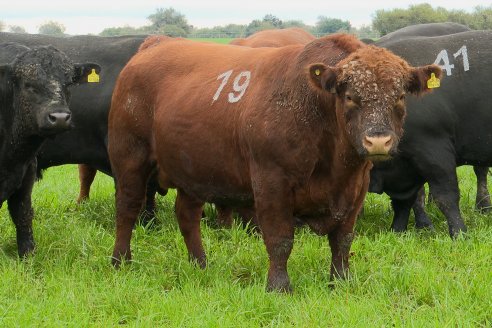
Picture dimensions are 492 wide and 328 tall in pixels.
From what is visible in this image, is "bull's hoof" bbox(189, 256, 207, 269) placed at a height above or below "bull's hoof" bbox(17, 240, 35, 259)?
above

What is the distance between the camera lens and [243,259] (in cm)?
586

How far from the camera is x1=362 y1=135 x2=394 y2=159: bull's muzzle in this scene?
14.1ft

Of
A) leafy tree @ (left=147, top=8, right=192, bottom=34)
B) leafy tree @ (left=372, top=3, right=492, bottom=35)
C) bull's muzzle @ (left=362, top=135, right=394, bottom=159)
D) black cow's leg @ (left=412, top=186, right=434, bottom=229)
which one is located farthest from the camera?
leafy tree @ (left=147, top=8, right=192, bottom=34)

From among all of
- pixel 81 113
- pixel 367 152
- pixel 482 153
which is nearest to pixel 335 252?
pixel 367 152

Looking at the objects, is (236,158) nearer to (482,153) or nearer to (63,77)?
(63,77)

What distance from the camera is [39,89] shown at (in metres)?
6.01

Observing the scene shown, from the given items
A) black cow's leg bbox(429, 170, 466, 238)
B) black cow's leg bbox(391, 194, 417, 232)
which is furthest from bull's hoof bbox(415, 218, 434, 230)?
black cow's leg bbox(429, 170, 466, 238)

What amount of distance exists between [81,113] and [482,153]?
396 centimetres

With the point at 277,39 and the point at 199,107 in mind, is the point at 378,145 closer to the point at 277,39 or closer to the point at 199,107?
the point at 199,107

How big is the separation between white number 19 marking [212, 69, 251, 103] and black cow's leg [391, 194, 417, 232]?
101 inches

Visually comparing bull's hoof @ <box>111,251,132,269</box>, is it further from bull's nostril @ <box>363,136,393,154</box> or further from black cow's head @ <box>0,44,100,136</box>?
bull's nostril @ <box>363,136,393,154</box>

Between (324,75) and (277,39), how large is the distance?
613 cm

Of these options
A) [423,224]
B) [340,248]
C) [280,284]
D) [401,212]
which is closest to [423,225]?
[423,224]

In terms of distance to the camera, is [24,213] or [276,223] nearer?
[276,223]
